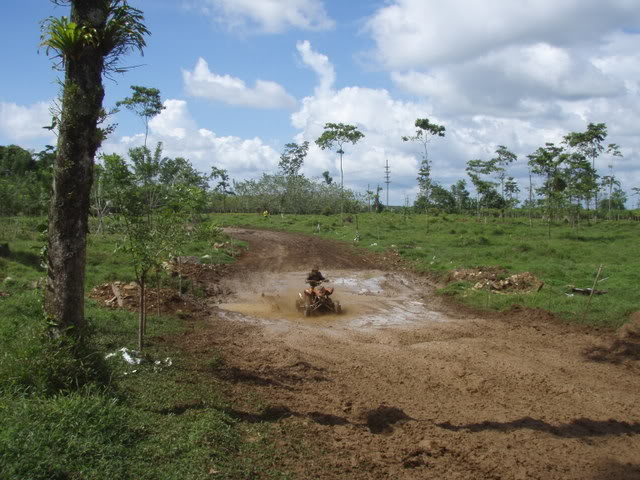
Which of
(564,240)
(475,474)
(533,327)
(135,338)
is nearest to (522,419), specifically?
(475,474)

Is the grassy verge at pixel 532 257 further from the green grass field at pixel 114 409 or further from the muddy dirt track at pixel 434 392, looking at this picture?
the muddy dirt track at pixel 434 392

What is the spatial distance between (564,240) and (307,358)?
73.3 feet

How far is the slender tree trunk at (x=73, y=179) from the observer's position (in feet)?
20.3

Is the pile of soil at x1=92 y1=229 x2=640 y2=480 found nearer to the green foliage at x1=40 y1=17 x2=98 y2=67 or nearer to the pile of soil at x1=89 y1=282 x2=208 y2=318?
the pile of soil at x1=89 y1=282 x2=208 y2=318

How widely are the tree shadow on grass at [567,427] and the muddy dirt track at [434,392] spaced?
3 cm

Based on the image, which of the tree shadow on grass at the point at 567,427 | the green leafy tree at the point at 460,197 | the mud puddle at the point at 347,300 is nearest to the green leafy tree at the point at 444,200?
the green leafy tree at the point at 460,197

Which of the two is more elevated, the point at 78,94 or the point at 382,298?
the point at 78,94

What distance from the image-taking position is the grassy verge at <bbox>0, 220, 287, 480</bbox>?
14.7 feet

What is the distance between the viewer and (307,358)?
945cm

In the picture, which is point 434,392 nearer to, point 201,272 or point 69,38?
point 69,38

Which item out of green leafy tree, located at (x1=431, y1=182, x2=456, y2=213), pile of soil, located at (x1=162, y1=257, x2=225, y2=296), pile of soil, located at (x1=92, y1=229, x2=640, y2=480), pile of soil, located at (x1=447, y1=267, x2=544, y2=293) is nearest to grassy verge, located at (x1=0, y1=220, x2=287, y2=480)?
pile of soil, located at (x1=92, y1=229, x2=640, y2=480)

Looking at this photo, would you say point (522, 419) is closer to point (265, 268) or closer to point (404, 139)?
point (265, 268)

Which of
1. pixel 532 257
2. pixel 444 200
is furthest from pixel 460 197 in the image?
pixel 532 257

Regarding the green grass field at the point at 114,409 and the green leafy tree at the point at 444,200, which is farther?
the green leafy tree at the point at 444,200
